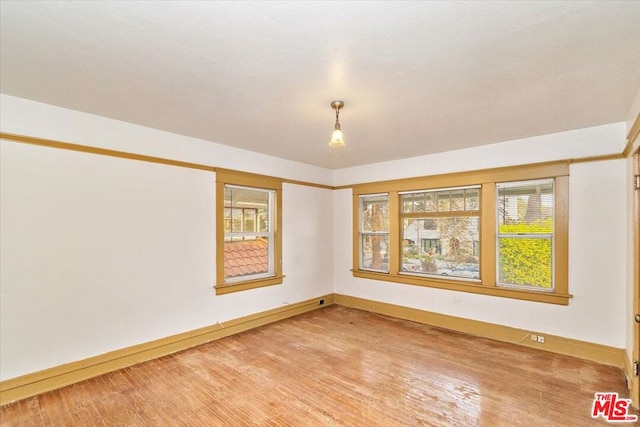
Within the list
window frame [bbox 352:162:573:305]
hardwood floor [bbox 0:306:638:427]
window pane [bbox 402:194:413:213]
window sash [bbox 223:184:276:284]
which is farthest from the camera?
window pane [bbox 402:194:413:213]

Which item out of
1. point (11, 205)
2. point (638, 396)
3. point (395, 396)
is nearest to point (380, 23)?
point (395, 396)

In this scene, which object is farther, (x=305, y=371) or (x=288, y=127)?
(x=288, y=127)

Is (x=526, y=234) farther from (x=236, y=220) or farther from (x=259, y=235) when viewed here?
(x=236, y=220)

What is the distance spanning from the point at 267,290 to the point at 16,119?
3.56 m

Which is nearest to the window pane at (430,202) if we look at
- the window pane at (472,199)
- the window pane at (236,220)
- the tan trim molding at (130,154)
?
the window pane at (472,199)

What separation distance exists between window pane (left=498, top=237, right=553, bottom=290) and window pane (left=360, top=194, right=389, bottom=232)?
192 centimetres

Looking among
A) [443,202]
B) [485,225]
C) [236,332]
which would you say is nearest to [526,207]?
[485,225]

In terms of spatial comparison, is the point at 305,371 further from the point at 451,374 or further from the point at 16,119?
the point at 16,119

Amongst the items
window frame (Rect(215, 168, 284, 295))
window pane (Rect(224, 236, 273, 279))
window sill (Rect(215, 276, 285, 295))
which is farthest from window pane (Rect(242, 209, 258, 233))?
window sill (Rect(215, 276, 285, 295))

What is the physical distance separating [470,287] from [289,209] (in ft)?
10.2

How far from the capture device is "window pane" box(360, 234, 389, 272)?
219 inches

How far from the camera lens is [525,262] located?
4.07 meters

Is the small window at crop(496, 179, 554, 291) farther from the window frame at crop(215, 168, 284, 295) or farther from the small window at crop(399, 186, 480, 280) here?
the window frame at crop(215, 168, 284, 295)

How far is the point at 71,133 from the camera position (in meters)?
3.06
